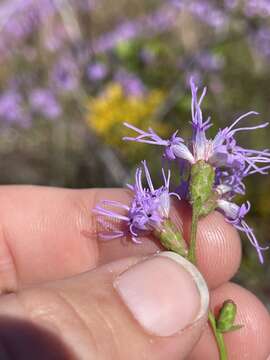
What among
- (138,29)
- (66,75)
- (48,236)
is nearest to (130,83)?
(66,75)

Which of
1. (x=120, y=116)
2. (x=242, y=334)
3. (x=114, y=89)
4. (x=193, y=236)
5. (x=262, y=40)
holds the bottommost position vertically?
(x=242, y=334)

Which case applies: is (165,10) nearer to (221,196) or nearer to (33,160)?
(33,160)

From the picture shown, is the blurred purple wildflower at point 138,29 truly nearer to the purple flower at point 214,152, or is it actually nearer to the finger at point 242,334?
the finger at point 242,334

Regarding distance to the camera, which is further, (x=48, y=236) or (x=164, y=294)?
(x=48, y=236)

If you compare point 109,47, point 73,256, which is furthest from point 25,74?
point 73,256

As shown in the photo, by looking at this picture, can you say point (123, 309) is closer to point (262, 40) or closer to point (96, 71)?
point (96, 71)

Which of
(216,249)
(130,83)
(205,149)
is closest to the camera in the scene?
(205,149)

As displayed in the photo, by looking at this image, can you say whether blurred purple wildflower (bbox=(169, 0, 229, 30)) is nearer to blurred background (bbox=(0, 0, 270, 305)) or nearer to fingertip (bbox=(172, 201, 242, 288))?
blurred background (bbox=(0, 0, 270, 305))
